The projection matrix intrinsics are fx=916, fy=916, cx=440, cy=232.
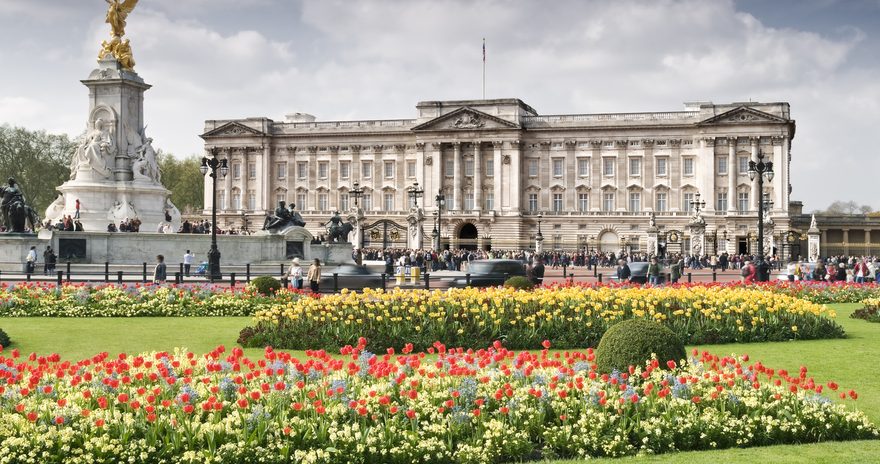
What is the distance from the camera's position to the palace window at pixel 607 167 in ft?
278

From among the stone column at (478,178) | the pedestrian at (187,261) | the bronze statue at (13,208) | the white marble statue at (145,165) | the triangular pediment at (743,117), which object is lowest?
the pedestrian at (187,261)

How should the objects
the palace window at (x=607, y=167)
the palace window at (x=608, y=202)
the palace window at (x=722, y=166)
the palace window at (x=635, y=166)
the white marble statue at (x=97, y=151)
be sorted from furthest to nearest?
the palace window at (x=608, y=202) → the palace window at (x=607, y=167) → the palace window at (x=635, y=166) → the palace window at (x=722, y=166) → the white marble statue at (x=97, y=151)

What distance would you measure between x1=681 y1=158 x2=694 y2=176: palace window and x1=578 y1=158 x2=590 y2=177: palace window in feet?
28.1

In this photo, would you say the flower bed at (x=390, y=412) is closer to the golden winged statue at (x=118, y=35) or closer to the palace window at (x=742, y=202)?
the golden winged statue at (x=118, y=35)

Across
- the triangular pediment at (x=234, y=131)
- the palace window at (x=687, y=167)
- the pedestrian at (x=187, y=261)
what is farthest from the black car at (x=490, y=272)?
the triangular pediment at (x=234, y=131)

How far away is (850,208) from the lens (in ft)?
593

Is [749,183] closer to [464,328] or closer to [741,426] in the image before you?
[464,328]

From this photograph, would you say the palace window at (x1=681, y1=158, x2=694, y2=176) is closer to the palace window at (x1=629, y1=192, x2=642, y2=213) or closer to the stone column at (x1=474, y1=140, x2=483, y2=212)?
the palace window at (x1=629, y1=192, x2=642, y2=213)

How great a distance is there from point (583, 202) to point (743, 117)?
16.0 m

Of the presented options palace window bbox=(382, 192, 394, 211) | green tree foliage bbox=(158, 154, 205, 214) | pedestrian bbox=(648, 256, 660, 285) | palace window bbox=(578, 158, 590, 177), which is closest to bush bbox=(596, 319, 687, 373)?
pedestrian bbox=(648, 256, 660, 285)

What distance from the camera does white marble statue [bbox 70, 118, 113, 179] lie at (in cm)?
3725

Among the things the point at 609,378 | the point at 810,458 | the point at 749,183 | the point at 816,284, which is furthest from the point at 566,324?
the point at 749,183

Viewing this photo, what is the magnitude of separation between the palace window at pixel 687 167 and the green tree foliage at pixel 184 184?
173 ft

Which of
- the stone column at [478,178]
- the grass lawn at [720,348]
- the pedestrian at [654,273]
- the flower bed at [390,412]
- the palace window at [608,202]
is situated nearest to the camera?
the flower bed at [390,412]
